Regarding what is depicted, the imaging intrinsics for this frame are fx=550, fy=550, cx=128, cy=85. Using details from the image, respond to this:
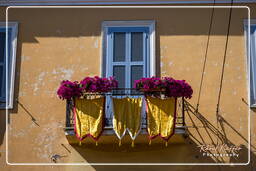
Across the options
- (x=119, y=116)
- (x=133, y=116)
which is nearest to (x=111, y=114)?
(x=119, y=116)

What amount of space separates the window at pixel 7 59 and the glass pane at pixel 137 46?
2.41 m

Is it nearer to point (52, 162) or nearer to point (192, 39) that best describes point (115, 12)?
point (192, 39)

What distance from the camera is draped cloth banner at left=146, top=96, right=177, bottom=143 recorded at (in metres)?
9.80

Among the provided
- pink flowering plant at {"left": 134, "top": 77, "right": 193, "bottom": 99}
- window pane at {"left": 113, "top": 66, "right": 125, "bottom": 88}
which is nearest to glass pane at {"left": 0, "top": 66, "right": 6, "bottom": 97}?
window pane at {"left": 113, "top": 66, "right": 125, "bottom": 88}

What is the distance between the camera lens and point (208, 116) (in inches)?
416

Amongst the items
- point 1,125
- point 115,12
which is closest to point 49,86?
point 1,125

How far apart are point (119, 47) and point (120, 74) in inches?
23.2

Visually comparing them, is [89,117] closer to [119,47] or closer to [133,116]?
[133,116]

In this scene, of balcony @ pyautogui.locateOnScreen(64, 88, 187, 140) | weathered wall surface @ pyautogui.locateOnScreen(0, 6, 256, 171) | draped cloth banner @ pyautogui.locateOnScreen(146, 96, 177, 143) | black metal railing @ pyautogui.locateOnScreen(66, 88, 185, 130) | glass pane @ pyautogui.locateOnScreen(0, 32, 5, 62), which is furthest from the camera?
glass pane @ pyautogui.locateOnScreen(0, 32, 5, 62)

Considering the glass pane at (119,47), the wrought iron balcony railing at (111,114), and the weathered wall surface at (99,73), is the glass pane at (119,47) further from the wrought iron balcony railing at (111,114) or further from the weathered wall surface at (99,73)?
the wrought iron balcony railing at (111,114)

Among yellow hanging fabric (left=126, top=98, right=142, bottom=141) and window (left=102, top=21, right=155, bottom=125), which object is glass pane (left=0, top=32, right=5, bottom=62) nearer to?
window (left=102, top=21, right=155, bottom=125)

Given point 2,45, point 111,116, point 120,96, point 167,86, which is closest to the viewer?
point 167,86

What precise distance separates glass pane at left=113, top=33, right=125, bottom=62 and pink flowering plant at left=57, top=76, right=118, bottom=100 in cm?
109

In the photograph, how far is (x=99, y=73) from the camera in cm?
1088
